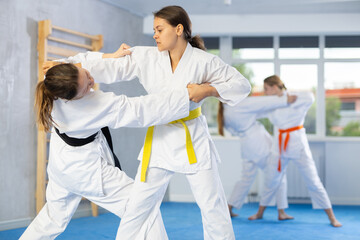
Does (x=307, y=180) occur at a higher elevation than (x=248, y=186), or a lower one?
higher

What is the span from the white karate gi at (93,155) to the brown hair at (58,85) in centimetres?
5

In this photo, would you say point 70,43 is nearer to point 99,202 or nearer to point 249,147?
point 249,147

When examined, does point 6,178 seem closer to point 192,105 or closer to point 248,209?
point 192,105

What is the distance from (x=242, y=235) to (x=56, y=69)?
230 centimetres

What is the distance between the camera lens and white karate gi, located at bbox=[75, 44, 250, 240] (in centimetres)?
203

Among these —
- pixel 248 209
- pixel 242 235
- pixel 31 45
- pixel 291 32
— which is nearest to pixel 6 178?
pixel 31 45

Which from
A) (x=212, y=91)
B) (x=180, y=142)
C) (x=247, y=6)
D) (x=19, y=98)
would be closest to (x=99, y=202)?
(x=180, y=142)

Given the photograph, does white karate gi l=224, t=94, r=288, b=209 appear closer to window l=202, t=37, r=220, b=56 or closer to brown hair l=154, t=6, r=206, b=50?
window l=202, t=37, r=220, b=56

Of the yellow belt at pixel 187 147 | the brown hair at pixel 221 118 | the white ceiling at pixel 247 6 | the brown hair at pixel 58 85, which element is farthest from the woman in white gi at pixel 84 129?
the white ceiling at pixel 247 6

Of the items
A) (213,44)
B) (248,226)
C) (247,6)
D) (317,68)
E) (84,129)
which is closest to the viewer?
(84,129)

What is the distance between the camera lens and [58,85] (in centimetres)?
186

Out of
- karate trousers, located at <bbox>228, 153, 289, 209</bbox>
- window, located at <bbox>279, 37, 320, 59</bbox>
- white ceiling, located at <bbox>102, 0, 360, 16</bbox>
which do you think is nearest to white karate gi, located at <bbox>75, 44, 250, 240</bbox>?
karate trousers, located at <bbox>228, 153, 289, 209</bbox>

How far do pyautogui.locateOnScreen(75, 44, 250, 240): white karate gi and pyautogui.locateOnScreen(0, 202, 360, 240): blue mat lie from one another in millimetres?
1542

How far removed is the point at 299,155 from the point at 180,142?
2386mm
